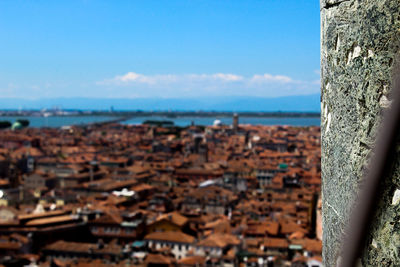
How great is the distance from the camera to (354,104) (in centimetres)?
54

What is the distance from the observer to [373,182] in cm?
50

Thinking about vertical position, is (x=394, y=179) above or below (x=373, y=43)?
below

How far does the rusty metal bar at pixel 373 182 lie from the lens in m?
0.48

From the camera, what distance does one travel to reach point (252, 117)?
4264 inches

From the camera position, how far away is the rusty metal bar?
479 millimetres

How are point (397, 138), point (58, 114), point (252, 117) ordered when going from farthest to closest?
point (58, 114), point (252, 117), point (397, 138)

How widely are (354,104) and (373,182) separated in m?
0.08

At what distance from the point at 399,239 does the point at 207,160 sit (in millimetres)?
30165

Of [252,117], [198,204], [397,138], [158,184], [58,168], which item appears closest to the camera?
[397,138]

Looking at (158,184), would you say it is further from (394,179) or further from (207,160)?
(394,179)

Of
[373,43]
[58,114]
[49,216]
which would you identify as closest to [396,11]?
[373,43]

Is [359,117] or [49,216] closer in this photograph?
[359,117]

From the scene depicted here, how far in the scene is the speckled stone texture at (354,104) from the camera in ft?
1.63

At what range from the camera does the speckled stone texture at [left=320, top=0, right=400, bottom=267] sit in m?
0.50
